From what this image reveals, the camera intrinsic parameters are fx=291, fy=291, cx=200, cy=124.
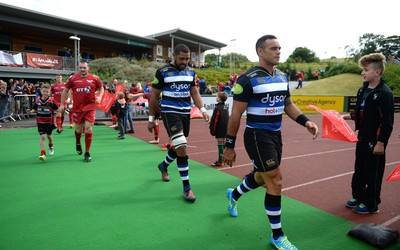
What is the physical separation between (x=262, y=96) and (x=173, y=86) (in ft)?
6.34

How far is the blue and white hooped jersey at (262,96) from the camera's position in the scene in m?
3.03

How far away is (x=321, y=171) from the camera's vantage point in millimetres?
6258

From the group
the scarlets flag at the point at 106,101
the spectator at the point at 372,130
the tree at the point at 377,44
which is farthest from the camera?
the tree at the point at 377,44

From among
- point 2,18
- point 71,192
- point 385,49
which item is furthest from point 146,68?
point 385,49

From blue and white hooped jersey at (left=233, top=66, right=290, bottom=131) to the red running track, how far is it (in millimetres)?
1946

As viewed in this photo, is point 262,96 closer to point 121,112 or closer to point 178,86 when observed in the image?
point 178,86

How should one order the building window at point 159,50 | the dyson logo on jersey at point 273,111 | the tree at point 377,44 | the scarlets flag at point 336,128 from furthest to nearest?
1. the tree at point 377,44
2. the building window at point 159,50
3. the scarlets flag at point 336,128
4. the dyson logo on jersey at point 273,111

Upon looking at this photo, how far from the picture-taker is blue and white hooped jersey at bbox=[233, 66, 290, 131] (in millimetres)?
3027

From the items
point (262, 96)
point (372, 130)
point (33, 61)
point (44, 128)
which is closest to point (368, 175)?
point (372, 130)

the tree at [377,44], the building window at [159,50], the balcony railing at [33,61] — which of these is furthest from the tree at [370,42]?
the balcony railing at [33,61]

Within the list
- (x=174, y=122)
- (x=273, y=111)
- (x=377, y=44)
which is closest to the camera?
(x=273, y=111)

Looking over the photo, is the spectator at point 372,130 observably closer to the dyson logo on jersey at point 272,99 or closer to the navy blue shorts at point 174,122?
the dyson logo on jersey at point 272,99

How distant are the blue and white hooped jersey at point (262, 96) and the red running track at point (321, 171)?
76.6 inches

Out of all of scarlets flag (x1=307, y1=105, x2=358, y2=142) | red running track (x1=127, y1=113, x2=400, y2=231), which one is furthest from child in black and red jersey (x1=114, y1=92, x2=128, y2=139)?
scarlets flag (x1=307, y1=105, x2=358, y2=142)
